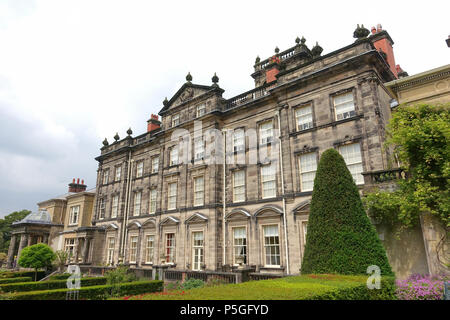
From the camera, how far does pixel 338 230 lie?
440 inches

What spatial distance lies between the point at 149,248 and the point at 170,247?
3.05 m

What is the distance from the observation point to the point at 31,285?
18.2 m

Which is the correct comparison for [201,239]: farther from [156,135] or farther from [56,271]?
[56,271]

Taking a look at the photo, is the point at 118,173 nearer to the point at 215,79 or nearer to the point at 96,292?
the point at 215,79

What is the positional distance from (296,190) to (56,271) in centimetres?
2623

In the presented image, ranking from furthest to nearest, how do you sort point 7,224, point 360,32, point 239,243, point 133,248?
point 7,224, point 133,248, point 239,243, point 360,32

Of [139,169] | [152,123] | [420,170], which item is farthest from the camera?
[152,123]

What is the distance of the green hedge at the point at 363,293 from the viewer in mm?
6946

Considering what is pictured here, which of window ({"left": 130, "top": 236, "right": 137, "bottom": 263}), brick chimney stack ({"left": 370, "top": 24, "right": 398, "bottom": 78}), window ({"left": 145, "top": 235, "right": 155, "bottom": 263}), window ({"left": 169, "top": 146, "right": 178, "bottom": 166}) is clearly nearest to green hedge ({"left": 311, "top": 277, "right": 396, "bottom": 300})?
brick chimney stack ({"left": 370, "top": 24, "right": 398, "bottom": 78})

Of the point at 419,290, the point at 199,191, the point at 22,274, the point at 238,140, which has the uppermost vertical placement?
the point at 238,140

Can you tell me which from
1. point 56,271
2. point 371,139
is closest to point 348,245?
point 371,139

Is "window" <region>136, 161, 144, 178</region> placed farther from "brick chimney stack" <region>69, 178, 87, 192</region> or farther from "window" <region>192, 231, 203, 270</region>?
"brick chimney stack" <region>69, 178, 87, 192</region>

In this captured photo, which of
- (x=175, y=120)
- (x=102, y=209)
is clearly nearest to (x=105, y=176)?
(x=102, y=209)

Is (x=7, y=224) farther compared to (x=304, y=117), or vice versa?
(x=7, y=224)
